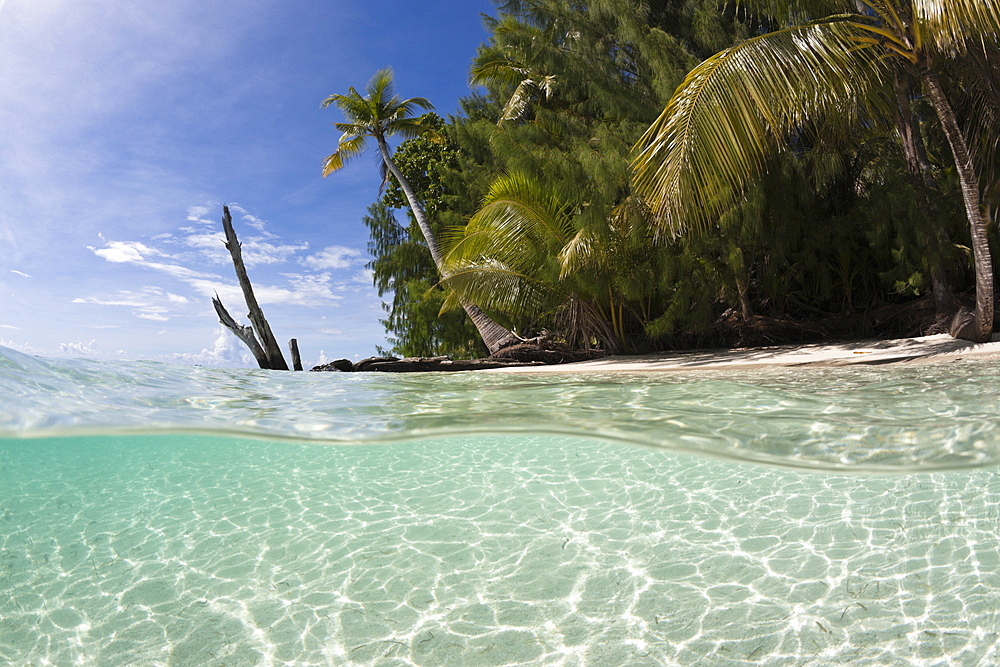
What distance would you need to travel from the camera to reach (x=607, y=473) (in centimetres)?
712

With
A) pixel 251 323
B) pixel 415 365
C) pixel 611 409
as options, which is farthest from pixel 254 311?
pixel 611 409

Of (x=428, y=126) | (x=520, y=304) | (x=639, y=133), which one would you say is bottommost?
(x=520, y=304)

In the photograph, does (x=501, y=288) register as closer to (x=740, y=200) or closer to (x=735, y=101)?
(x=740, y=200)

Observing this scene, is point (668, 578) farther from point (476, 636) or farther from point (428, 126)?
point (428, 126)

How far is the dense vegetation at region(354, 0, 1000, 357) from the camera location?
841cm

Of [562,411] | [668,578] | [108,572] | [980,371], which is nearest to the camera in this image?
[668,578]

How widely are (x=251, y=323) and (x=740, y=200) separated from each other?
30.9 feet

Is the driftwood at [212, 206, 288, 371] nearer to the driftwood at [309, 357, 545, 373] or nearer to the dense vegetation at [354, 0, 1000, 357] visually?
the driftwood at [309, 357, 545, 373]

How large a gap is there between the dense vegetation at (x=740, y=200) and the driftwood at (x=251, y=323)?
3.48 meters

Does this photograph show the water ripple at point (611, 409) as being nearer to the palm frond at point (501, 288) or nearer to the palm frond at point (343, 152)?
the palm frond at point (501, 288)

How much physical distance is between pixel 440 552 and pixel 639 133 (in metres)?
8.58

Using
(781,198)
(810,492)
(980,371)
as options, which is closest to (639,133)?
(781,198)

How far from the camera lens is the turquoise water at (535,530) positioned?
354cm

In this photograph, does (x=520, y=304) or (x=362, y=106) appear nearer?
(x=520, y=304)
